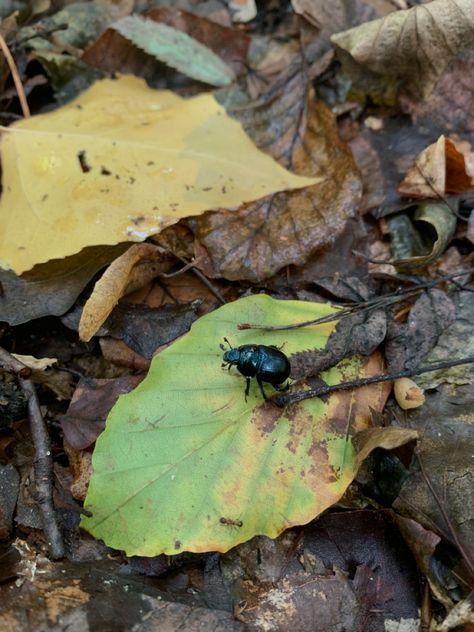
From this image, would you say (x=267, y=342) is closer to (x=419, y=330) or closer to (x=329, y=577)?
(x=419, y=330)

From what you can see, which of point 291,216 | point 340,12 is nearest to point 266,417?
point 291,216

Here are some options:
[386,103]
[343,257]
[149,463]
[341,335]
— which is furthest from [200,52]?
[149,463]

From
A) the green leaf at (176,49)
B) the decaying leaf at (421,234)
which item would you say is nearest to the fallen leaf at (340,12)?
the green leaf at (176,49)

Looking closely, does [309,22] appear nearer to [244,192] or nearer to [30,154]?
[244,192]

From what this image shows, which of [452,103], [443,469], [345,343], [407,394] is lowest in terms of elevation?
[443,469]

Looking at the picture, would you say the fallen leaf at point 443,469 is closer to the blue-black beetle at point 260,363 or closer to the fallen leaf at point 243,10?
the blue-black beetle at point 260,363

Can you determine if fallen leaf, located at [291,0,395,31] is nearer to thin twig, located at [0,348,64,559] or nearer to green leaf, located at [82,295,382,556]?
green leaf, located at [82,295,382,556]

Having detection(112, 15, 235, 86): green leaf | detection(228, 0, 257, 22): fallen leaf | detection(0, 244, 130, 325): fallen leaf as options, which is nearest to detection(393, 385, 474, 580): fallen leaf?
detection(0, 244, 130, 325): fallen leaf
